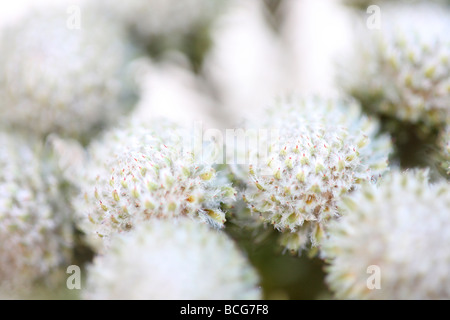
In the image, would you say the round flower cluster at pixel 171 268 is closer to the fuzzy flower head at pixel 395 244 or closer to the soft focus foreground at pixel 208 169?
the soft focus foreground at pixel 208 169

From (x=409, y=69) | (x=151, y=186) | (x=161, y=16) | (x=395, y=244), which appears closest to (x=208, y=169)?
(x=151, y=186)

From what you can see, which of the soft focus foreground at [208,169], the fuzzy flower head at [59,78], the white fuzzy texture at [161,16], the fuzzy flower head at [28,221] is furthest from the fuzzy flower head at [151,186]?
the white fuzzy texture at [161,16]

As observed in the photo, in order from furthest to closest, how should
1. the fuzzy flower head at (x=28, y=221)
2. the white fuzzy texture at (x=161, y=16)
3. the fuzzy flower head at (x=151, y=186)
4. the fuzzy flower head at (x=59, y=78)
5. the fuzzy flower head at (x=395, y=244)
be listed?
1. the white fuzzy texture at (x=161, y=16)
2. the fuzzy flower head at (x=59, y=78)
3. the fuzzy flower head at (x=28, y=221)
4. the fuzzy flower head at (x=151, y=186)
5. the fuzzy flower head at (x=395, y=244)

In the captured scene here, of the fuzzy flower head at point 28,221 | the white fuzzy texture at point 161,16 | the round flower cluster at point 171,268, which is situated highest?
the white fuzzy texture at point 161,16

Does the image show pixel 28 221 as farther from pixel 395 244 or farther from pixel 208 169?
pixel 395 244
